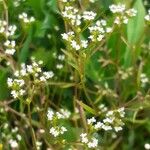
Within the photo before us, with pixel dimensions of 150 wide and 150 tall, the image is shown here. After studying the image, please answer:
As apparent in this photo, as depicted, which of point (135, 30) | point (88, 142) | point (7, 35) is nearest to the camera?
point (88, 142)

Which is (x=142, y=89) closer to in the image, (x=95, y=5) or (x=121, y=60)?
(x=121, y=60)

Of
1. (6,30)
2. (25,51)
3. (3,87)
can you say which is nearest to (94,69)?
(25,51)

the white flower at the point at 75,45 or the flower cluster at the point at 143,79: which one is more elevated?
the flower cluster at the point at 143,79

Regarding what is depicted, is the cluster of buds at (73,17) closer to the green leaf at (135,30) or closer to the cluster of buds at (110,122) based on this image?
the cluster of buds at (110,122)

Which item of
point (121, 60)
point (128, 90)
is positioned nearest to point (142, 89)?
point (128, 90)

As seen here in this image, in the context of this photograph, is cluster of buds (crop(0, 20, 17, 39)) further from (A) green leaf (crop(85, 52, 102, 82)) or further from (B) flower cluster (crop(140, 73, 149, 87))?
(B) flower cluster (crop(140, 73, 149, 87))

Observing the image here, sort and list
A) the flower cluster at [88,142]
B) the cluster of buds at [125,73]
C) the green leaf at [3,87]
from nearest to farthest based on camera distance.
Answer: the flower cluster at [88,142], the green leaf at [3,87], the cluster of buds at [125,73]

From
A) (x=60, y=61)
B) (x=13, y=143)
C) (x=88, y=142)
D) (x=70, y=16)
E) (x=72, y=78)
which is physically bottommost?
(x=88, y=142)

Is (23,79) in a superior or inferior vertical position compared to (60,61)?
inferior

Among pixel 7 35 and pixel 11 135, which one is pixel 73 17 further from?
pixel 11 135

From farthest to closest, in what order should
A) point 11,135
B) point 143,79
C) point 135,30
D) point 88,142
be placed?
point 135,30
point 143,79
point 11,135
point 88,142

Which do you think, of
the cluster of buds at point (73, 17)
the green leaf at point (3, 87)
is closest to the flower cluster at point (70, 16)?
the cluster of buds at point (73, 17)
